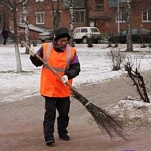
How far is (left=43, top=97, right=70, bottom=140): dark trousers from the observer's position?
20.8ft

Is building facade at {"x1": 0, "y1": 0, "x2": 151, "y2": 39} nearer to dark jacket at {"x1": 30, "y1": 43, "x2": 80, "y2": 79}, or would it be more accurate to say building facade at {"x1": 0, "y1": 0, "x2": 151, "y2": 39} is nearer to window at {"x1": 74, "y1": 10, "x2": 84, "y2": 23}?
window at {"x1": 74, "y1": 10, "x2": 84, "y2": 23}

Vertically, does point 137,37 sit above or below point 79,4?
below

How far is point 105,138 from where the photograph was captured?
670 centimetres

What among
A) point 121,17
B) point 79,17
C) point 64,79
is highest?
point 79,17

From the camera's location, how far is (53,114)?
6387 mm

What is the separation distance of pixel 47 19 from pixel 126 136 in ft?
179

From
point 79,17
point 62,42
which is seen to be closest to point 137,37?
point 79,17

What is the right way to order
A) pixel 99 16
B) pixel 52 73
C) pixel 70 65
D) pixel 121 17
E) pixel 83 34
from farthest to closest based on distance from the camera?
1. pixel 99 16
2. pixel 121 17
3. pixel 83 34
4. pixel 70 65
5. pixel 52 73

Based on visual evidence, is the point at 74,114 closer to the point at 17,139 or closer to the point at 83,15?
the point at 17,139

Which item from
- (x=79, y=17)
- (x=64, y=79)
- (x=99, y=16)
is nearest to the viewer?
(x=64, y=79)

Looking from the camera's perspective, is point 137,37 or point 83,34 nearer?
point 137,37

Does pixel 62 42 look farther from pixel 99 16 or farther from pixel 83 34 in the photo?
pixel 99 16

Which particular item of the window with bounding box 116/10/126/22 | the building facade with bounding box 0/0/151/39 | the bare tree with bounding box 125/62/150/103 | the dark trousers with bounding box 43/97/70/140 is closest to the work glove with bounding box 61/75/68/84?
the dark trousers with bounding box 43/97/70/140

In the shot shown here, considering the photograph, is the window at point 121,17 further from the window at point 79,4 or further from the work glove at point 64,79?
the work glove at point 64,79
